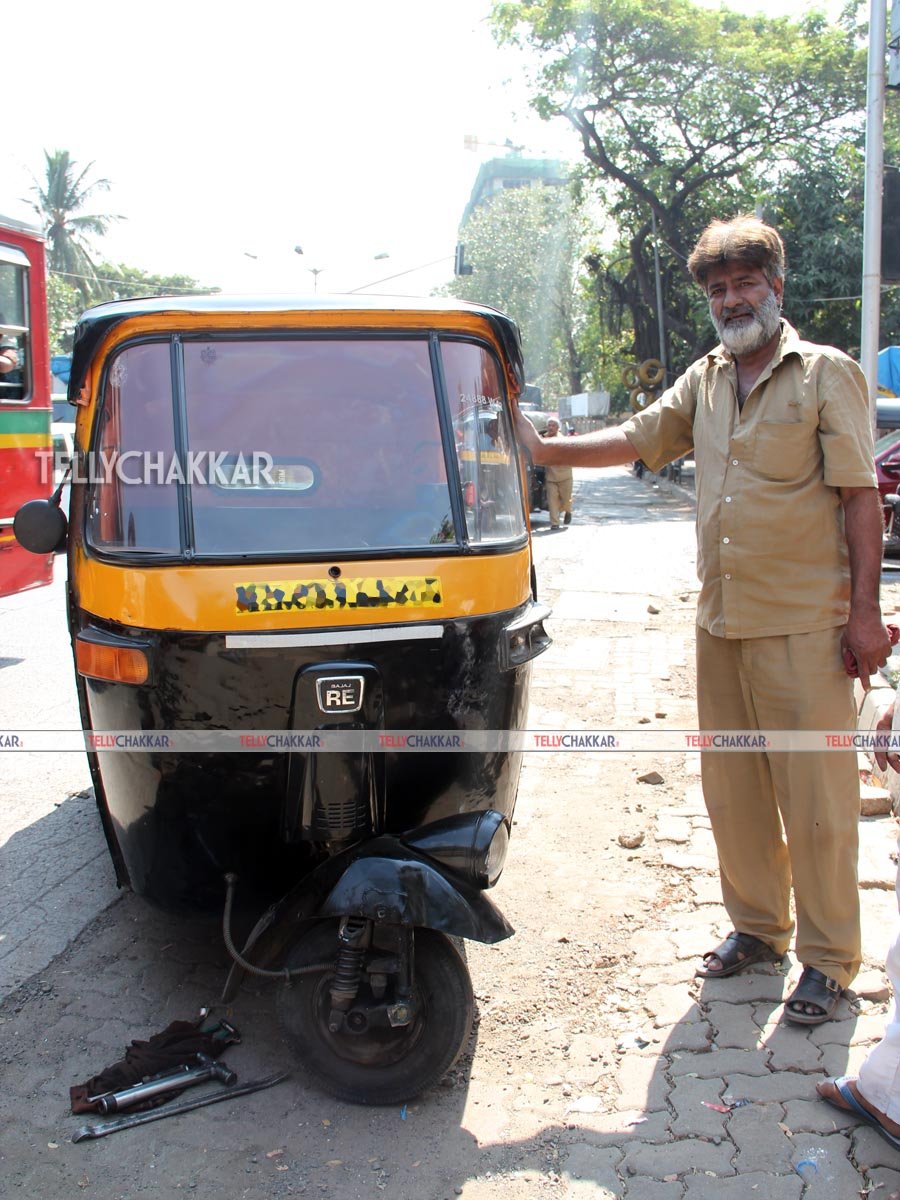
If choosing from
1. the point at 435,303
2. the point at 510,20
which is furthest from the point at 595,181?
the point at 435,303

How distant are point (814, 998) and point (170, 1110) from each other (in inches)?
72.5

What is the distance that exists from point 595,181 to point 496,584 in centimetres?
3071

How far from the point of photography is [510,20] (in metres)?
27.1

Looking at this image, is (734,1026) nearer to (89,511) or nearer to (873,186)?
(89,511)

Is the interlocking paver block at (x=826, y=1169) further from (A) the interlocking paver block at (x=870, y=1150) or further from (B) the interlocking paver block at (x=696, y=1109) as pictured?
(B) the interlocking paver block at (x=696, y=1109)

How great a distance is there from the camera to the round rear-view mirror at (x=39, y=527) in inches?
140

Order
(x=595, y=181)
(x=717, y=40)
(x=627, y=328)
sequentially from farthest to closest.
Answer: (x=627, y=328), (x=595, y=181), (x=717, y=40)

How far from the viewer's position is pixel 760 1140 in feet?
8.95

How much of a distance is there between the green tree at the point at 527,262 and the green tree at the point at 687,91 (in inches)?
908

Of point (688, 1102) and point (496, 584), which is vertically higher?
point (496, 584)

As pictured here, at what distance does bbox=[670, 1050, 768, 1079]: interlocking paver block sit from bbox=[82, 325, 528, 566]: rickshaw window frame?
156cm

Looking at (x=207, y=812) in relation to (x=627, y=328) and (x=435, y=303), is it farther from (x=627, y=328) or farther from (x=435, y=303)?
(x=627, y=328)

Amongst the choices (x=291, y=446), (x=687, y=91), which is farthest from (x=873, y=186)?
(x=687, y=91)

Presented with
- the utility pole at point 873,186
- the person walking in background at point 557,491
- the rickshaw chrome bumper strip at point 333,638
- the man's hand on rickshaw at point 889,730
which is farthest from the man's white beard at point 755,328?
the person walking in background at point 557,491
